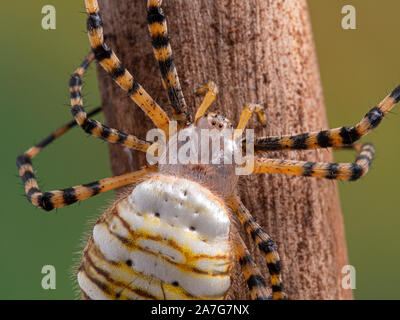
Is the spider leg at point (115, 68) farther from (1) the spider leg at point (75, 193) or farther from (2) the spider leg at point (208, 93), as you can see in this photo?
(1) the spider leg at point (75, 193)

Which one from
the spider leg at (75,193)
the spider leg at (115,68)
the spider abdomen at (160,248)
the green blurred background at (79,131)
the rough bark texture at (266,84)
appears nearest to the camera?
the spider abdomen at (160,248)

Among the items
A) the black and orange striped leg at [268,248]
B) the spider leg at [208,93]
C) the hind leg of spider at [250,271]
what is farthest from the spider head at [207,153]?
the hind leg of spider at [250,271]

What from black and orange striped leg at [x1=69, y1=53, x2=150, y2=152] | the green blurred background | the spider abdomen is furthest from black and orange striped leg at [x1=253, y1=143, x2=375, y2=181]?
the green blurred background

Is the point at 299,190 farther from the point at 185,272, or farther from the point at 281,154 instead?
the point at 185,272

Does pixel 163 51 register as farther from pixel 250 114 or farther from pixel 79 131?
pixel 79 131

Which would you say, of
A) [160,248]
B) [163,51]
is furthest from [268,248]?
[163,51]
